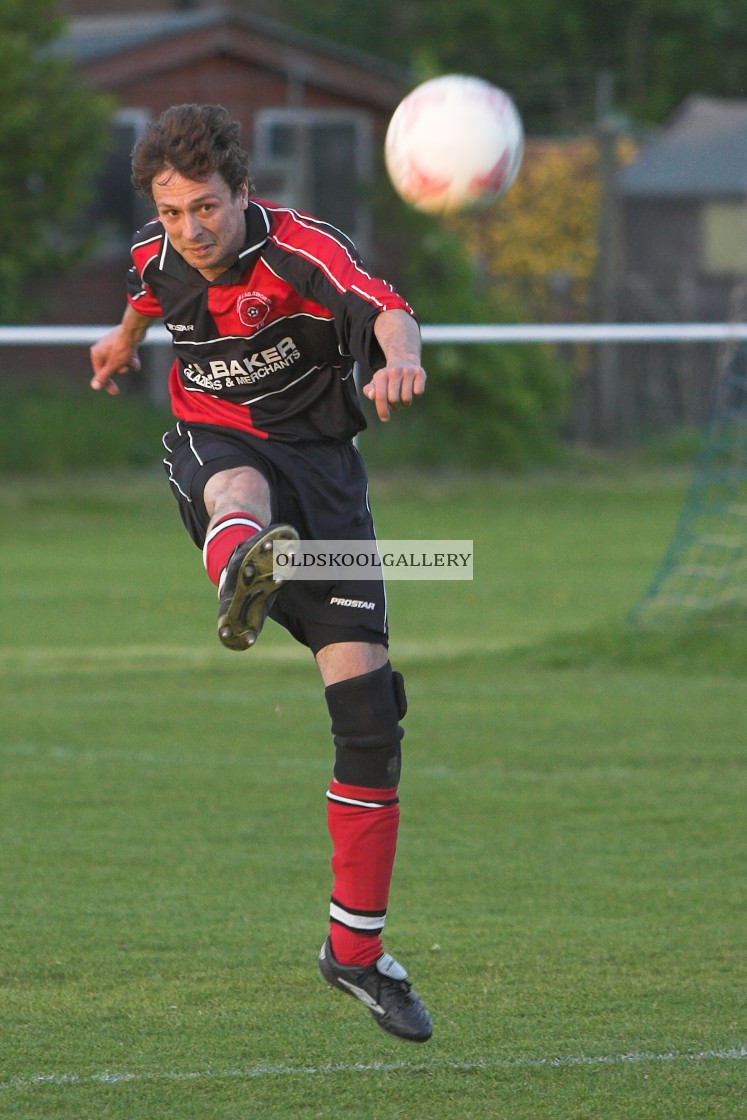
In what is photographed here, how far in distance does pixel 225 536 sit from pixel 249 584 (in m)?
0.22

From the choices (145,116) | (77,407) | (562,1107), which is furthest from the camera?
(145,116)

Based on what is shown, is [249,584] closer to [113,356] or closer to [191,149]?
[191,149]

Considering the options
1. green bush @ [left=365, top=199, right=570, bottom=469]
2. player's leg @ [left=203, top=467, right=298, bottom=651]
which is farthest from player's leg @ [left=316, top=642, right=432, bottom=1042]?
green bush @ [left=365, top=199, right=570, bottom=469]

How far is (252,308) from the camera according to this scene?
14.3ft

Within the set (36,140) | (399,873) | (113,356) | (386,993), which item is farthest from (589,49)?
(386,993)

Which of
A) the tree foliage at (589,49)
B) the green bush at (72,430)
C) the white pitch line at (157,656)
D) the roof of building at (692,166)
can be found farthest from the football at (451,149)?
the tree foliage at (589,49)

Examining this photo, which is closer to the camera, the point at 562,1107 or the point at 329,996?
the point at 562,1107

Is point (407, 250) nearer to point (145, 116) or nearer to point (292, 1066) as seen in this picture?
point (145, 116)

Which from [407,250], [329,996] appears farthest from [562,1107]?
[407,250]

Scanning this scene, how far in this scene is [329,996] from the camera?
4.62m

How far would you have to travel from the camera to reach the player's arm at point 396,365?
3.81 metres

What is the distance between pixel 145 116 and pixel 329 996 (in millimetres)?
18649

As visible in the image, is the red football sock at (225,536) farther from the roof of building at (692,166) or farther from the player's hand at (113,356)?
the roof of building at (692,166)

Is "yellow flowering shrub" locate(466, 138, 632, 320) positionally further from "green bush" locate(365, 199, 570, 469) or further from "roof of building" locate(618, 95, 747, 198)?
"green bush" locate(365, 199, 570, 469)
